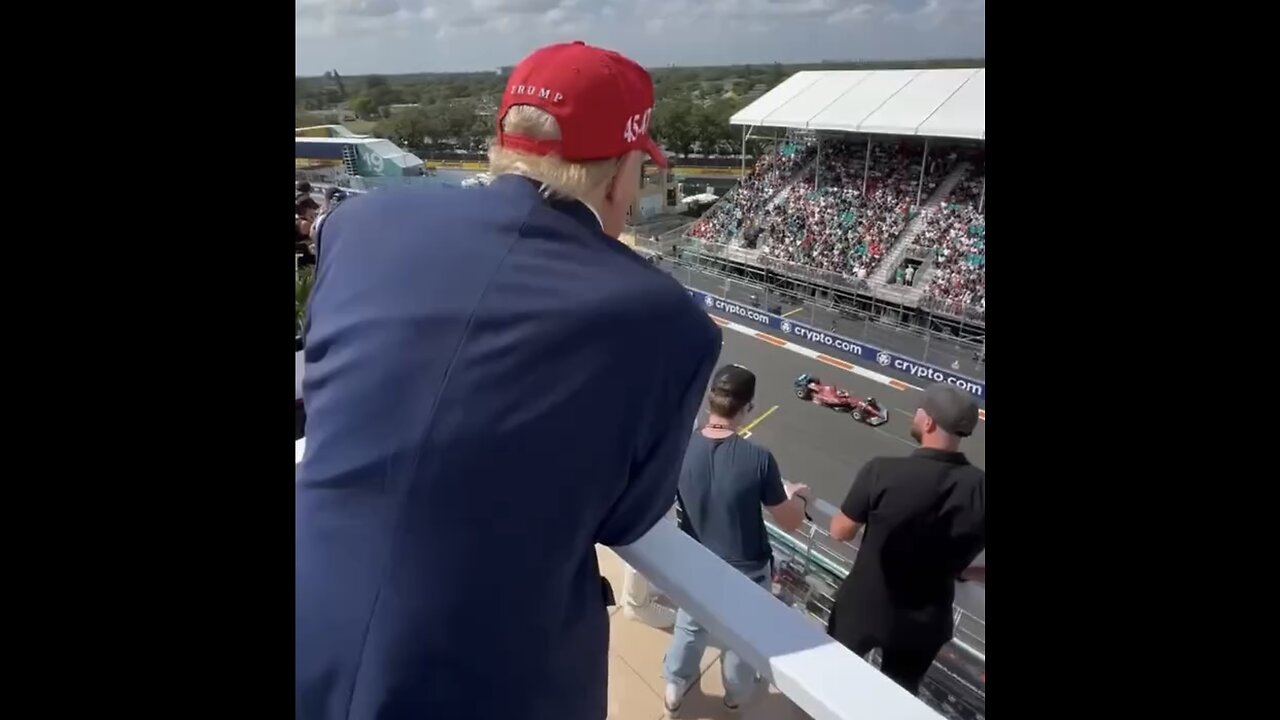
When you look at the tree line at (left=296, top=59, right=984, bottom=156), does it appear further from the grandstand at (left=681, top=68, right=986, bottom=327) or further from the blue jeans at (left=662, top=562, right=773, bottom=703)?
the blue jeans at (left=662, top=562, right=773, bottom=703)

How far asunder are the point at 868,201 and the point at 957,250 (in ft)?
13.4

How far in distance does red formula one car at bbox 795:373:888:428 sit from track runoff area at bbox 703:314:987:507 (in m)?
0.10

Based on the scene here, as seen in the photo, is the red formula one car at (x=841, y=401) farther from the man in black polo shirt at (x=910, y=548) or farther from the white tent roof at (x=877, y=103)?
the man in black polo shirt at (x=910, y=548)

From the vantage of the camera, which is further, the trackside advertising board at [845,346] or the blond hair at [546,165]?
the trackside advertising board at [845,346]

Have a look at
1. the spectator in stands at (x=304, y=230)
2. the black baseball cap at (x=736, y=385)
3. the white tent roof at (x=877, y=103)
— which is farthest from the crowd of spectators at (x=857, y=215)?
the black baseball cap at (x=736, y=385)

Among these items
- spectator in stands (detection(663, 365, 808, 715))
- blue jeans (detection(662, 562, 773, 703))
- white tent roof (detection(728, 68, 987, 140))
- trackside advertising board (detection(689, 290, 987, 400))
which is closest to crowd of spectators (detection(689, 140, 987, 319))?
white tent roof (detection(728, 68, 987, 140))

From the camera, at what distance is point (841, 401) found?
456 inches

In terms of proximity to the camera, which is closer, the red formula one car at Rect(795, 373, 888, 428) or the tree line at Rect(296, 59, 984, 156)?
the red formula one car at Rect(795, 373, 888, 428)

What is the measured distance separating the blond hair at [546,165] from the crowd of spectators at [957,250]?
13.2 metres

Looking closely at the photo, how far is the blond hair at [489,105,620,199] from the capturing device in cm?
75

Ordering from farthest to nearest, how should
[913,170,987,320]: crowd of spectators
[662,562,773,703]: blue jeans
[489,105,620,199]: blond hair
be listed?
[913,170,987,320]: crowd of spectators
[662,562,773,703]: blue jeans
[489,105,620,199]: blond hair

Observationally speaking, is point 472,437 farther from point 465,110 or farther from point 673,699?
point 465,110

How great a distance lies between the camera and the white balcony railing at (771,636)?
697mm

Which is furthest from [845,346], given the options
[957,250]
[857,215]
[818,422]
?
[857,215]
